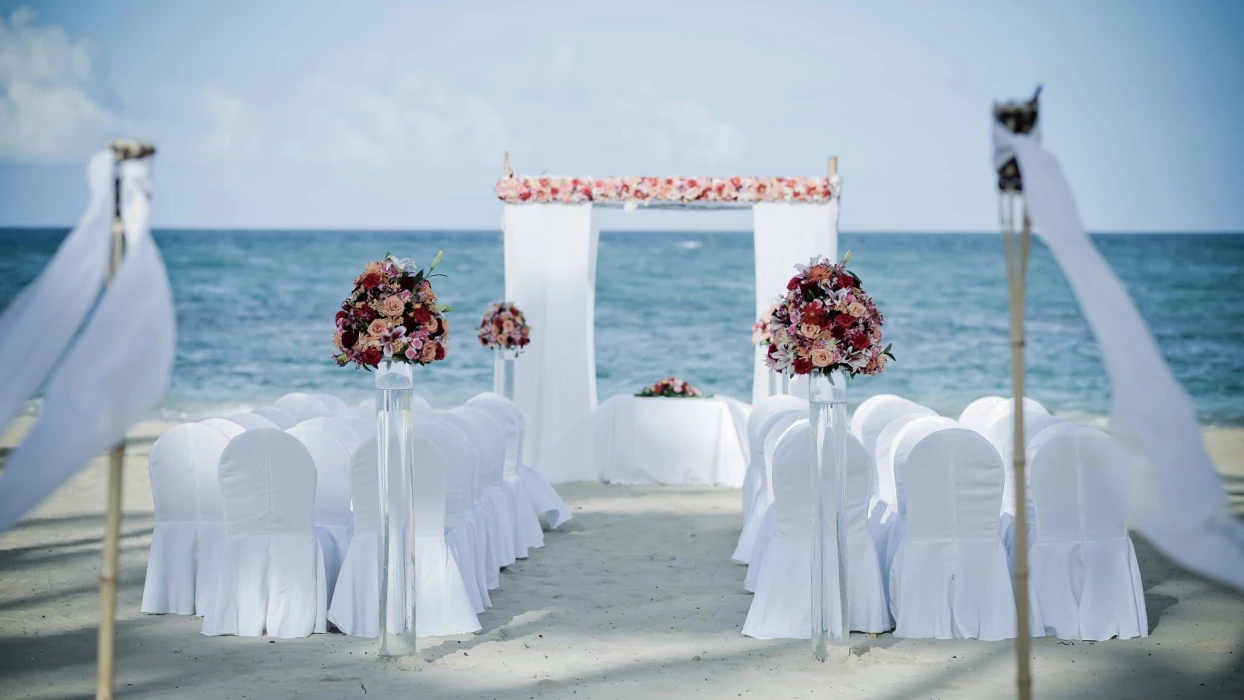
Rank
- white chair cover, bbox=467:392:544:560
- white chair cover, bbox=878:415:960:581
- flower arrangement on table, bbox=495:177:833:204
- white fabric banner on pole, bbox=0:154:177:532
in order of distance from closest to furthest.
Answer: white fabric banner on pole, bbox=0:154:177:532 → white chair cover, bbox=878:415:960:581 → white chair cover, bbox=467:392:544:560 → flower arrangement on table, bbox=495:177:833:204

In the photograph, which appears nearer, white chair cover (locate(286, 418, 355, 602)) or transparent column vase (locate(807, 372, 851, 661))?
transparent column vase (locate(807, 372, 851, 661))

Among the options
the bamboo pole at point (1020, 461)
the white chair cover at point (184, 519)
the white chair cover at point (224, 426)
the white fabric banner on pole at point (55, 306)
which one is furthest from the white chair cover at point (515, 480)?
the bamboo pole at point (1020, 461)

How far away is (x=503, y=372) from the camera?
965 cm

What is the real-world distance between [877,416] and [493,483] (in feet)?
7.57

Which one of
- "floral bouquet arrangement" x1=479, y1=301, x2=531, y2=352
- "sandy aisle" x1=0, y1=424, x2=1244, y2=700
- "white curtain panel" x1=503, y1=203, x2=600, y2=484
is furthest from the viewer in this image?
"white curtain panel" x1=503, y1=203, x2=600, y2=484

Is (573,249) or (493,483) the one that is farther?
(573,249)

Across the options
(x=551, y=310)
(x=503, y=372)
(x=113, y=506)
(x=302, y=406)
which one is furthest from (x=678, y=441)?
(x=113, y=506)

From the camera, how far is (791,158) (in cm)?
3419

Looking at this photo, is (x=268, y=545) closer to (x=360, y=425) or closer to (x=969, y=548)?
(x=360, y=425)

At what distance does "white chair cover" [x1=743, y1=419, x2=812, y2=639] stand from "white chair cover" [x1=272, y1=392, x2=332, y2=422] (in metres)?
3.57

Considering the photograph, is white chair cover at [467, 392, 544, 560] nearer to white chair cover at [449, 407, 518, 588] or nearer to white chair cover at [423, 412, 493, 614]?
white chair cover at [449, 407, 518, 588]

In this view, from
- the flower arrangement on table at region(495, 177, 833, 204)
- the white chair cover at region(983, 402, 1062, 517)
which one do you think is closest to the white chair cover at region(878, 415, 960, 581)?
the white chair cover at region(983, 402, 1062, 517)

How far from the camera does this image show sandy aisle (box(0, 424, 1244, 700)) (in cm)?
458

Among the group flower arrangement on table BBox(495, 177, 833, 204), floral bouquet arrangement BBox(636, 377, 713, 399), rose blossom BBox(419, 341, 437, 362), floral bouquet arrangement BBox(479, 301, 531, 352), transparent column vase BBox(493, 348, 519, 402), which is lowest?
floral bouquet arrangement BBox(636, 377, 713, 399)
